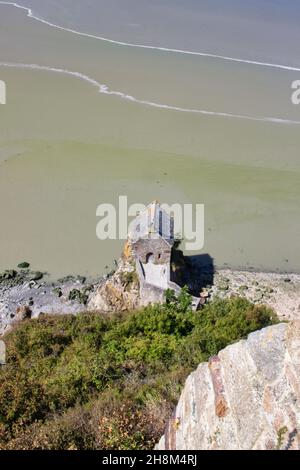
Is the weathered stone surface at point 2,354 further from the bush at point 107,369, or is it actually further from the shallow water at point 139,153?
the shallow water at point 139,153

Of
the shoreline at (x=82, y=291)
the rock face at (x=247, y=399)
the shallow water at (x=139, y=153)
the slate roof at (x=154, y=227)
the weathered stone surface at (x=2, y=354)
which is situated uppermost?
the shallow water at (x=139, y=153)

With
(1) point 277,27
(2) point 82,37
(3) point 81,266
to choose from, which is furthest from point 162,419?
(1) point 277,27

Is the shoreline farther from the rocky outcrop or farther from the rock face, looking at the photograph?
the rock face

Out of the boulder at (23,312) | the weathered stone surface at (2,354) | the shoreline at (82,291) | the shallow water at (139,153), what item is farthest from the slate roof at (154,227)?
the weathered stone surface at (2,354)

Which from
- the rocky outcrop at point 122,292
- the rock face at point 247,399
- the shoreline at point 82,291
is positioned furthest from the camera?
the shoreline at point 82,291

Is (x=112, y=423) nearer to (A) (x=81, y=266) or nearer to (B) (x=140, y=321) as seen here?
(B) (x=140, y=321)

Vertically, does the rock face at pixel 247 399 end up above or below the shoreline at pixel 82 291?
above
